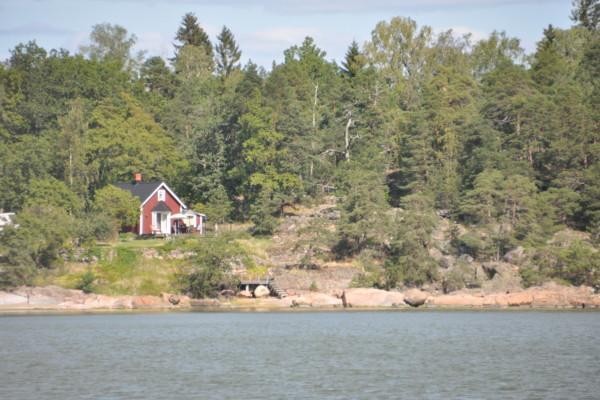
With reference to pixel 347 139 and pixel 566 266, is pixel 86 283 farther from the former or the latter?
pixel 566 266

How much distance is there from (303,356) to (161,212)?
148 feet

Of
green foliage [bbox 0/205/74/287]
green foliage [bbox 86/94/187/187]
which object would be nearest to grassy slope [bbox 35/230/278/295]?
green foliage [bbox 0/205/74/287]

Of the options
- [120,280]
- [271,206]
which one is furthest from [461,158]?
[120,280]

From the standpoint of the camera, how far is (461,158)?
87125mm

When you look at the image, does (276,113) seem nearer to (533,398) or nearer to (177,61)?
(177,61)

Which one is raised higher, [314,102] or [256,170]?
[314,102]

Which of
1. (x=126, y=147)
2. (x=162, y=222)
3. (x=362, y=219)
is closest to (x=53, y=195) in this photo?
(x=162, y=222)

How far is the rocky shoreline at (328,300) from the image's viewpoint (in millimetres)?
67500

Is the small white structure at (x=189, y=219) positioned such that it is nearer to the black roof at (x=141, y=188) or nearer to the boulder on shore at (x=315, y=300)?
the black roof at (x=141, y=188)

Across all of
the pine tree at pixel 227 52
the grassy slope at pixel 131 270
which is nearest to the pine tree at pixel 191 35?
the pine tree at pixel 227 52

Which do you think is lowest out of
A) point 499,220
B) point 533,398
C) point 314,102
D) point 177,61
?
point 533,398

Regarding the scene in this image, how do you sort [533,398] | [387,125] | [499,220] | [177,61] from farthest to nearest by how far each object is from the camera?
[177,61] < [387,125] < [499,220] < [533,398]

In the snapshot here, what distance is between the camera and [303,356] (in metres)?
41.8

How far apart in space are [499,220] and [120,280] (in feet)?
94.4
